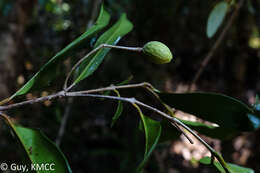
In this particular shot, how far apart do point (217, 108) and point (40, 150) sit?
401 millimetres

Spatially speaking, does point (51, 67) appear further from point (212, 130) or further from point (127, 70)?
point (127, 70)

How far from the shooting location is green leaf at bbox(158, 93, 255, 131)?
0.54m

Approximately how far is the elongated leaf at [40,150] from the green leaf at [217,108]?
27 cm

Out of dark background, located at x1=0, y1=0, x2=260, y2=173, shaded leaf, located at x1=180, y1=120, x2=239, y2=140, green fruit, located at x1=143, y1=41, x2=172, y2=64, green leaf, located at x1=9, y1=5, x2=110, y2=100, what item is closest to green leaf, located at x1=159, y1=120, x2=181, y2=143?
shaded leaf, located at x1=180, y1=120, x2=239, y2=140

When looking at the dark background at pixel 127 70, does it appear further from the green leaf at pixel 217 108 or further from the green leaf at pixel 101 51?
the green leaf at pixel 217 108

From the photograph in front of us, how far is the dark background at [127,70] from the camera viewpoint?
5.77ft

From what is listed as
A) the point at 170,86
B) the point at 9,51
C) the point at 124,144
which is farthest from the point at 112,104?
the point at 9,51

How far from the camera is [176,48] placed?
226cm

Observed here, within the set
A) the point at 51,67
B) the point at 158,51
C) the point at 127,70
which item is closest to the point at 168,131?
the point at 158,51

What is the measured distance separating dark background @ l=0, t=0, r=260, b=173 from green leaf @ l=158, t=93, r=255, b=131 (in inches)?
39.8

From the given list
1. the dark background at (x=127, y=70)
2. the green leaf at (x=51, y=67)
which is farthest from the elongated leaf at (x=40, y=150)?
the dark background at (x=127, y=70)

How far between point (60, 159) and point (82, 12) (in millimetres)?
1293

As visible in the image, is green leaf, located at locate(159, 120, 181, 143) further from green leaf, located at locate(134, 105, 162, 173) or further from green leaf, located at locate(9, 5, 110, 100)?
green leaf, located at locate(9, 5, 110, 100)

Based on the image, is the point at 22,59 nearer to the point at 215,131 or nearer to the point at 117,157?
the point at 117,157
